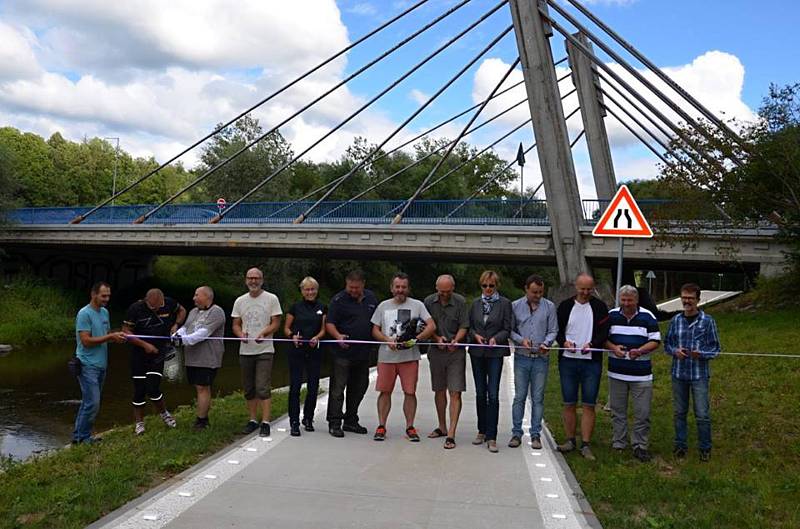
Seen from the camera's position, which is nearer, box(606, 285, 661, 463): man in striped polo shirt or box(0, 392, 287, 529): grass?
box(0, 392, 287, 529): grass

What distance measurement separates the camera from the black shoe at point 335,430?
7.38 metres

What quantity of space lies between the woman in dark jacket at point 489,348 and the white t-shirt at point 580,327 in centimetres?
61

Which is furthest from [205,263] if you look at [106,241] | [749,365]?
[749,365]

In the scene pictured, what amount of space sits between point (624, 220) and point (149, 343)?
215 inches

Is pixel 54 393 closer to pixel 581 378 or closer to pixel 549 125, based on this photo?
pixel 581 378

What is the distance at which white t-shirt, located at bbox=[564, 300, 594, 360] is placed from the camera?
7.03m

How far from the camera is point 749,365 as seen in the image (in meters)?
11.1

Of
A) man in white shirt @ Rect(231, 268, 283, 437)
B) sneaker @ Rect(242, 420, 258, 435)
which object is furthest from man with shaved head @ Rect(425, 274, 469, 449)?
sneaker @ Rect(242, 420, 258, 435)

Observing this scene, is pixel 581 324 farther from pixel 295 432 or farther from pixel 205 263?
pixel 205 263

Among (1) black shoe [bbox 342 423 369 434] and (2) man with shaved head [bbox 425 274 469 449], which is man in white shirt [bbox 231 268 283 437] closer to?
(1) black shoe [bbox 342 423 369 434]

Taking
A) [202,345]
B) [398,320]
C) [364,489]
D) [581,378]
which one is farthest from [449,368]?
[202,345]

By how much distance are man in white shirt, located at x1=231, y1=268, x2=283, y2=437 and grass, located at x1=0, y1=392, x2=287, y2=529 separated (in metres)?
0.48

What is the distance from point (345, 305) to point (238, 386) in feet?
33.9

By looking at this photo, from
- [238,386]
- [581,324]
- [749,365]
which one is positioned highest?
[581,324]
